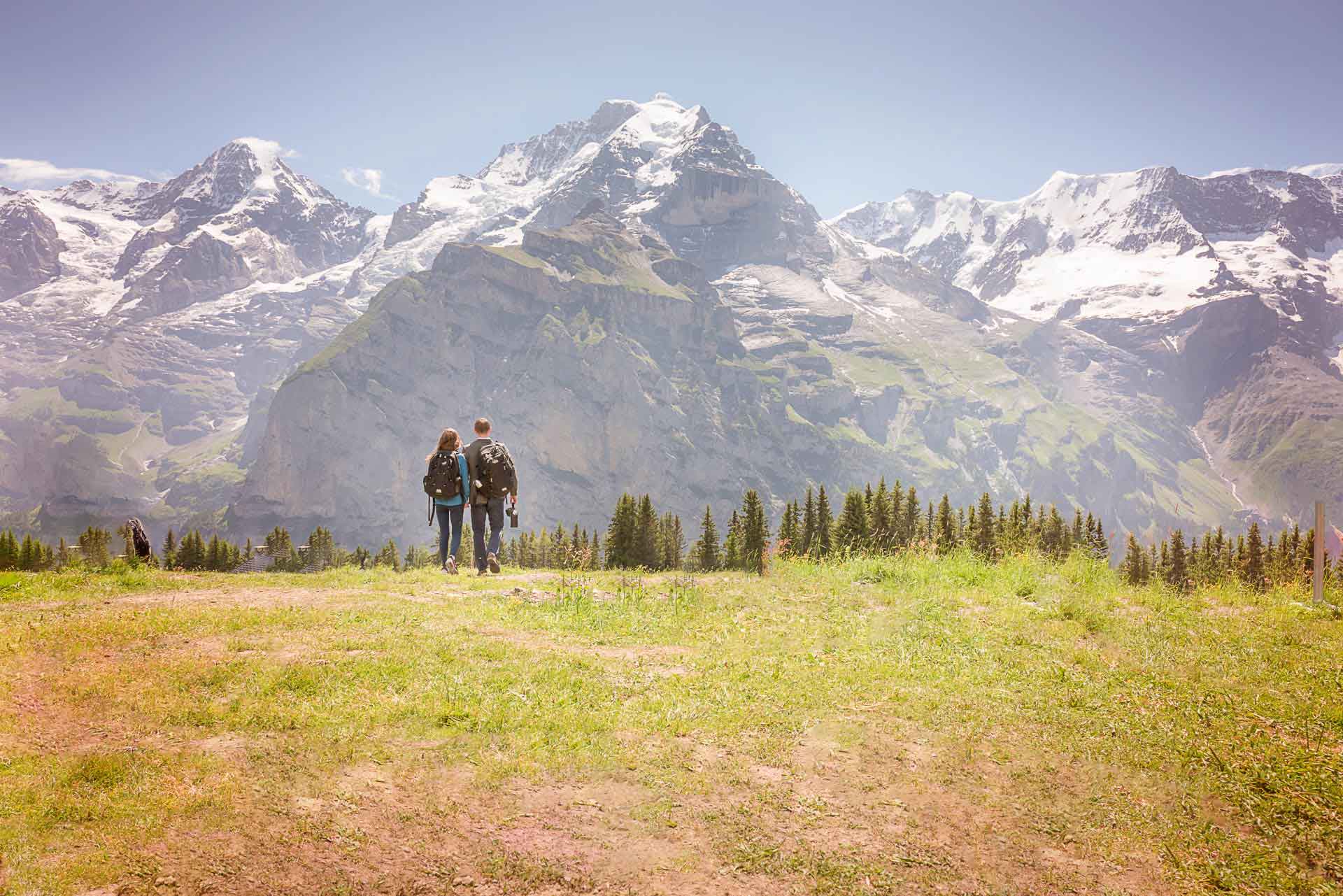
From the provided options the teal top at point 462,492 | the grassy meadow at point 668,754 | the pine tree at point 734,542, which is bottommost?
the pine tree at point 734,542

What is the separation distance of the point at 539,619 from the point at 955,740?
27.2ft

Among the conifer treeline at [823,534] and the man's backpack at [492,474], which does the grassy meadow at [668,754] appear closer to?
the man's backpack at [492,474]

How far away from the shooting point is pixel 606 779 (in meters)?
7.98

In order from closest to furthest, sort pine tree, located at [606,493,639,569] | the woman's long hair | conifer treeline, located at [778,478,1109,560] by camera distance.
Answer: the woman's long hair, conifer treeline, located at [778,478,1109,560], pine tree, located at [606,493,639,569]

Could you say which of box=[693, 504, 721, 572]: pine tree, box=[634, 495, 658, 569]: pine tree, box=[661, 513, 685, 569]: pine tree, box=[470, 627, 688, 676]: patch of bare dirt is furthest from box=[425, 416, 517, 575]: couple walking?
box=[661, 513, 685, 569]: pine tree

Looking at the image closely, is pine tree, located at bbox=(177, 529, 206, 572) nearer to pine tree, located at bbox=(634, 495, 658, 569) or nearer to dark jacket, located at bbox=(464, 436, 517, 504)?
pine tree, located at bbox=(634, 495, 658, 569)

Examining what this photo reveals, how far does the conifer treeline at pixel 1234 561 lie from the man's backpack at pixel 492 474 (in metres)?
16.6

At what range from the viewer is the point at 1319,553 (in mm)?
13969

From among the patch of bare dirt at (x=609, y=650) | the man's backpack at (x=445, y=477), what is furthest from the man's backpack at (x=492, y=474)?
the patch of bare dirt at (x=609, y=650)

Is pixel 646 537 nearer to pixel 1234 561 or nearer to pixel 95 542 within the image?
pixel 95 542

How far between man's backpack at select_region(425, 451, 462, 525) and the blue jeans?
38 centimetres

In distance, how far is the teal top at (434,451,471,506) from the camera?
2136 cm

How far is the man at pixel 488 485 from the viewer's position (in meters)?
21.7

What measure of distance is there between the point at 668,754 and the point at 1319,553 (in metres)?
13.6
